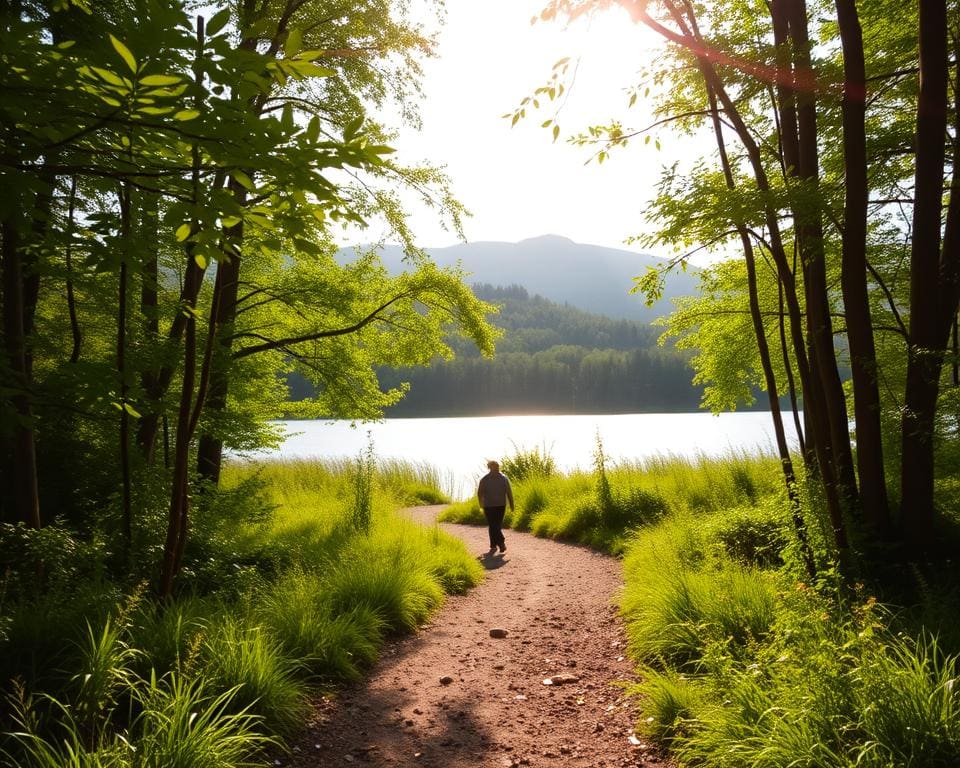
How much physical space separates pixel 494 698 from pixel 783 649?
2035 mm

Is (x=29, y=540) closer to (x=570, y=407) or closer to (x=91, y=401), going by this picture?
(x=91, y=401)

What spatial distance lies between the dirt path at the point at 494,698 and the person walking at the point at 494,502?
267 cm

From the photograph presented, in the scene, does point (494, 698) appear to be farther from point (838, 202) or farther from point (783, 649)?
point (838, 202)

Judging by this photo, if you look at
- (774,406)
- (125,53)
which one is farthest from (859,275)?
(125,53)

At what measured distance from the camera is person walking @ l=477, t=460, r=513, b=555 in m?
9.35

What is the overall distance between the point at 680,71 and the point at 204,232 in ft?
18.5

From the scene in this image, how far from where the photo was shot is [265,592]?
17.1 ft

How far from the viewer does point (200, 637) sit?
2.87 m

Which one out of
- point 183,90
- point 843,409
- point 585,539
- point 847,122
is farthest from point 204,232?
point 585,539

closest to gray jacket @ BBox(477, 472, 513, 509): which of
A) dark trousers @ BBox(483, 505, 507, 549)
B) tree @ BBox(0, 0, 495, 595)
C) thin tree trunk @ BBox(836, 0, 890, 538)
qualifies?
dark trousers @ BBox(483, 505, 507, 549)

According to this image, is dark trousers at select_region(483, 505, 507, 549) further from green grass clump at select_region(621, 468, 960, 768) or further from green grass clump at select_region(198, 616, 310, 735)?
green grass clump at select_region(198, 616, 310, 735)

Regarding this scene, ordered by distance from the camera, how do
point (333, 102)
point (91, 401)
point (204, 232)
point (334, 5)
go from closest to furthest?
point (204, 232) → point (91, 401) → point (334, 5) → point (333, 102)

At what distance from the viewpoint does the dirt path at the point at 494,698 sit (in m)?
3.38

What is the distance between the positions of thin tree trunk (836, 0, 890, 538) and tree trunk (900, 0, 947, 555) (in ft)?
0.82
